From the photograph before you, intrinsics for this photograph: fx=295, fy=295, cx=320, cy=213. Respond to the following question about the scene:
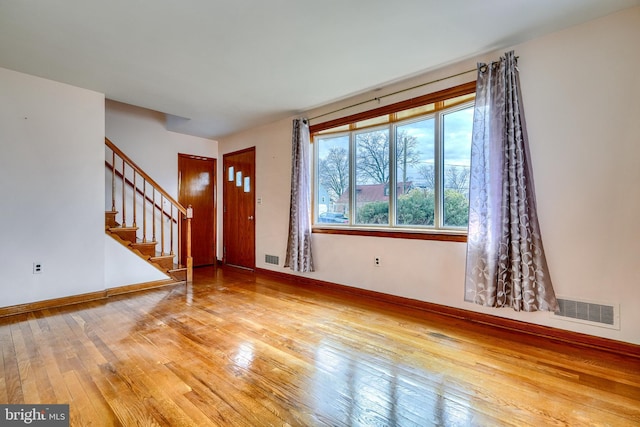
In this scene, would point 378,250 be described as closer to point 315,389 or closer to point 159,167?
point 315,389

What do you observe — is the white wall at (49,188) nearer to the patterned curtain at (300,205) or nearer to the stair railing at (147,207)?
the stair railing at (147,207)

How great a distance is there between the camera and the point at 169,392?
5.60 ft

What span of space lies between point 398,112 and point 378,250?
5.46 ft

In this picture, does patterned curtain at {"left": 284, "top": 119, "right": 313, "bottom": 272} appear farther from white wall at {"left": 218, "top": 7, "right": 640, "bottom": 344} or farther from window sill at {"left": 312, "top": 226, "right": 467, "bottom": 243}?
white wall at {"left": 218, "top": 7, "right": 640, "bottom": 344}

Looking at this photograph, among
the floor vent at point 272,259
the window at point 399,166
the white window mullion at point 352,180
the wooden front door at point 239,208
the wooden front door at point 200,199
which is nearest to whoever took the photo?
the window at point 399,166

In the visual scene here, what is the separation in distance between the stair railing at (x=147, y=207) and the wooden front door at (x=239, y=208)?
2.71 feet

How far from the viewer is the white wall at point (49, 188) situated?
Result: 3.07 meters

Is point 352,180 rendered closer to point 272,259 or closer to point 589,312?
point 272,259

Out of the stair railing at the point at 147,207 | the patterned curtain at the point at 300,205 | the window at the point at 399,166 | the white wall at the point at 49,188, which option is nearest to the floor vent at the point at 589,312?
the window at the point at 399,166

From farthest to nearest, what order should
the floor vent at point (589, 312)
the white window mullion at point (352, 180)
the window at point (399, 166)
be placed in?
the white window mullion at point (352, 180), the window at point (399, 166), the floor vent at point (589, 312)

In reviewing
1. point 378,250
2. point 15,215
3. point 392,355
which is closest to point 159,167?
point 15,215

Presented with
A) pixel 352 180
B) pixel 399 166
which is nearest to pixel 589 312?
pixel 399 166

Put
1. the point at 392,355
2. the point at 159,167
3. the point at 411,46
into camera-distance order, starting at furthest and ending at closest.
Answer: the point at 159,167, the point at 411,46, the point at 392,355

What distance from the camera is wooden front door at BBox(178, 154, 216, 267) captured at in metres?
5.53
